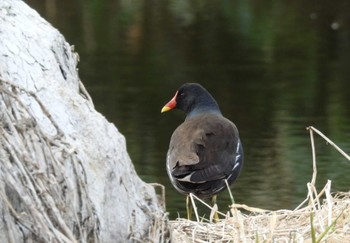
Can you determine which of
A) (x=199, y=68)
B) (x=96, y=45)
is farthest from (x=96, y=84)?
(x=96, y=45)

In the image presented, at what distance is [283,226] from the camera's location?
4473 mm

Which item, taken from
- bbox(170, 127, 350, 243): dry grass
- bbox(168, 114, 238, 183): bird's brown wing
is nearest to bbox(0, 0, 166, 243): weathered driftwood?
bbox(170, 127, 350, 243): dry grass

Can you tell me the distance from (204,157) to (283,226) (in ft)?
6.03

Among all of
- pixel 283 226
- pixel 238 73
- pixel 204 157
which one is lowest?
pixel 283 226

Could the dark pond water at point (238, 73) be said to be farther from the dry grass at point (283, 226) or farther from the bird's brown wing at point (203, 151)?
the dry grass at point (283, 226)

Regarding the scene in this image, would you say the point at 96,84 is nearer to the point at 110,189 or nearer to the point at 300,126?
the point at 300,126

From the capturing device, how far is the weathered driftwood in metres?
3.12

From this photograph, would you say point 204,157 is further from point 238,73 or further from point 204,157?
point 238,73

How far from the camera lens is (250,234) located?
4328 millimetres

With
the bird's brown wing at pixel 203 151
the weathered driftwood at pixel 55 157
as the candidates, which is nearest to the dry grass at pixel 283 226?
the weathered driftwood at pixel 55 157

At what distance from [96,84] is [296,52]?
9.81ft

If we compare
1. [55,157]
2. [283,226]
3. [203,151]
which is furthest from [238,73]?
[55,157]

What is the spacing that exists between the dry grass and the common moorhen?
1.37m

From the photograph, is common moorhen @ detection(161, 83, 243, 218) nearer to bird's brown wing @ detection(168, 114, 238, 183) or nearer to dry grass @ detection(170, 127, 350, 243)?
bird's brown wing @ detection(168, 114, 238, 183)
